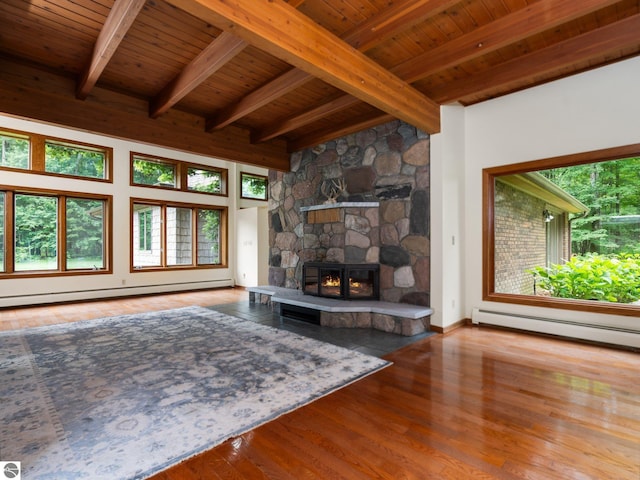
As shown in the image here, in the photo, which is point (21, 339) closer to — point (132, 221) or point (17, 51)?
point (17, 51)

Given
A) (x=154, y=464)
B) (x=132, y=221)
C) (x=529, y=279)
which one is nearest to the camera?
(x=154, y=464)

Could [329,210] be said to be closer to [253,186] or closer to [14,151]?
[253,186]

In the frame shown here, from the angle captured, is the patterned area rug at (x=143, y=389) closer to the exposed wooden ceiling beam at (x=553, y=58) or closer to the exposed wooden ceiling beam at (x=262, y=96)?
the exposed wooden ceiling beam at (x=262, y=96)

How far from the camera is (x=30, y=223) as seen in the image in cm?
605

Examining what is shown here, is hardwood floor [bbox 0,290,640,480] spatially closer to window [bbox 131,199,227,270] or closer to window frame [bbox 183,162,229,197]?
window [bbox 131,199,227,270]

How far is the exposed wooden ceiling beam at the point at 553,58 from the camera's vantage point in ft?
9.70

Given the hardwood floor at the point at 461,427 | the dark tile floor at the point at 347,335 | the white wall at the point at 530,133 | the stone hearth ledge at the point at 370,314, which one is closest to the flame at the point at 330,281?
the stone hearth ledge at the point at 370,314

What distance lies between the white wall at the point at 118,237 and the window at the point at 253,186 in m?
0.24

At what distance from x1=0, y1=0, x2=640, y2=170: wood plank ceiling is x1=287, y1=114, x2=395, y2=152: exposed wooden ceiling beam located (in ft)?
0.15

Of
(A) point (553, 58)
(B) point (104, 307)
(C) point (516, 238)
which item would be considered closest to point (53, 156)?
(B) point (104, 307)

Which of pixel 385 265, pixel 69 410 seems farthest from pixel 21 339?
pixel 385 265

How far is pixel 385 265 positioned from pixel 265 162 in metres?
2.86

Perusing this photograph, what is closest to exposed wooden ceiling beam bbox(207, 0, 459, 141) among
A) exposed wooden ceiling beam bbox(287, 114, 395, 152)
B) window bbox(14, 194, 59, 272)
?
exposed wooden ceiling beam bbox(287, 114, 395, 152)

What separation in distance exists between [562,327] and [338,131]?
3.98 metres
